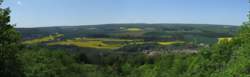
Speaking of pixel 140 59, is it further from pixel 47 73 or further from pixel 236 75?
pixel 236 75

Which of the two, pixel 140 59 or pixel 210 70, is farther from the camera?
pixel 140 59

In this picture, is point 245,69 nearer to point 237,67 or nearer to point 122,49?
point 237,67

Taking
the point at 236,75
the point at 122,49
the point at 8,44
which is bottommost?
the point at 122,49

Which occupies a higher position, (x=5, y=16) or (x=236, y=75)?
(x=5, y=16)

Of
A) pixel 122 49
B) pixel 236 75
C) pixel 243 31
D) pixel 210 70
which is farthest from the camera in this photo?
pixel 122 49

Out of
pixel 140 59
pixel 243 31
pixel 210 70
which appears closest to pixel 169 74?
pixel 210 70

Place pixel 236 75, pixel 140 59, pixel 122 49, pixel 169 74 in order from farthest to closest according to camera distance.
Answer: pixel 122 49, pixel 140 59, pixel 169 74, pixel 236 75
